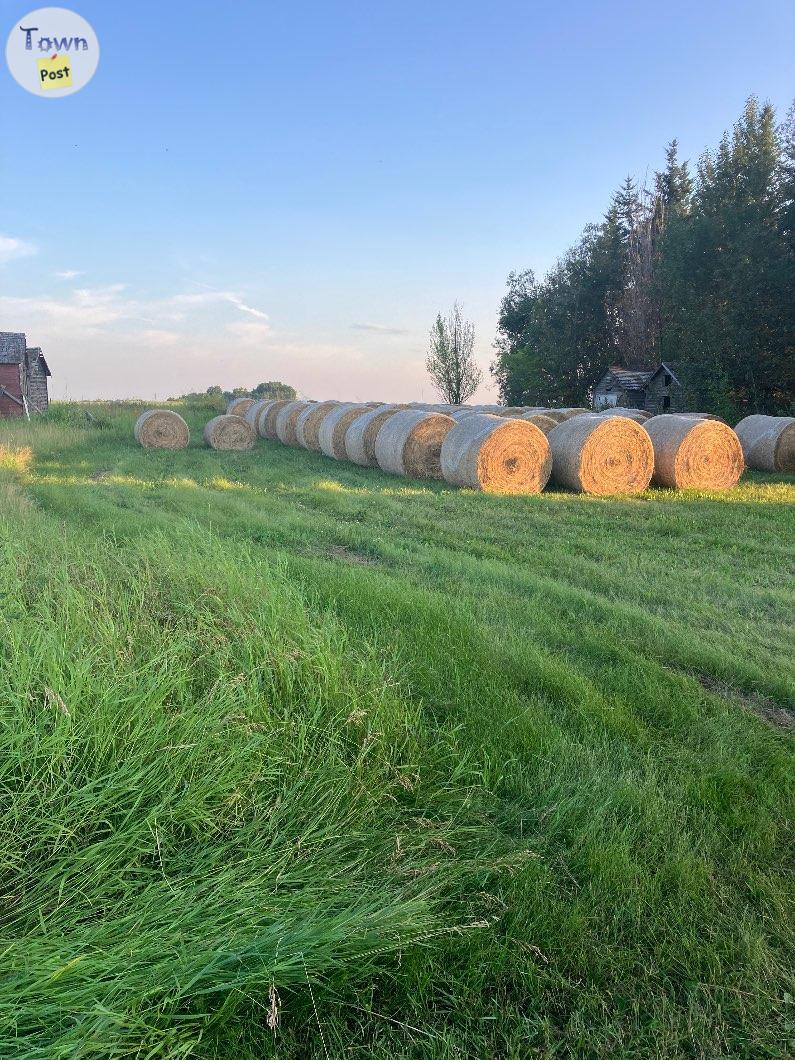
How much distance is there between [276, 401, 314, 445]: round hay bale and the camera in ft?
84.1

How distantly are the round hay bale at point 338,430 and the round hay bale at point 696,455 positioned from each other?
8.67 metres

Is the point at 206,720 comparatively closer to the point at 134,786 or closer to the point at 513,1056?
the point at 134,786

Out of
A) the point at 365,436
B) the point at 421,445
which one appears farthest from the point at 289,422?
the point at 421,445

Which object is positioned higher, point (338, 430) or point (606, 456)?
point (338, 430)

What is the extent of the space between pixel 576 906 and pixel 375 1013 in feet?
2.68

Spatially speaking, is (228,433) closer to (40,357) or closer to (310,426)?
(310,426)

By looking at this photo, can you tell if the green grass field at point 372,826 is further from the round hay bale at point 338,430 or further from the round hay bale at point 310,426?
the round hay bale at point 310,426

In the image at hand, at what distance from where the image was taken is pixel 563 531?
970cm

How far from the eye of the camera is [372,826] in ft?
9.39

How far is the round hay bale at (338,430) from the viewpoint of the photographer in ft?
68.9

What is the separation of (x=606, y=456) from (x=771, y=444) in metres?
5.63

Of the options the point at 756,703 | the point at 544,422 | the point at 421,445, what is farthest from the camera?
the point at 544,422

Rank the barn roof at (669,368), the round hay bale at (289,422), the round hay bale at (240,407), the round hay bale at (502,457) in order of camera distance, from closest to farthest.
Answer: the round hay bale at (502,457) → the round hay bale at (289,422) → the barn roof at (669,368) → the round hay bale at (240,407)

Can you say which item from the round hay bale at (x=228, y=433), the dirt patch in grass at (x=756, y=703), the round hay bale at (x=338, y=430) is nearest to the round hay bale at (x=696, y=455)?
the round hay bale at (x=338, y=430)
